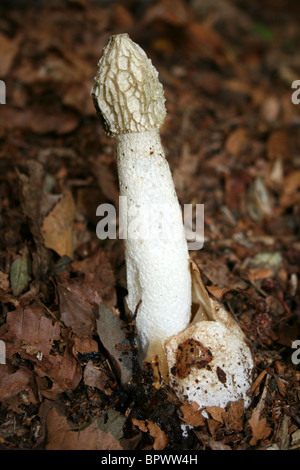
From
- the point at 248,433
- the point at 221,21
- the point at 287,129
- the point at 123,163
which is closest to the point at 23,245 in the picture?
the point at 123,163

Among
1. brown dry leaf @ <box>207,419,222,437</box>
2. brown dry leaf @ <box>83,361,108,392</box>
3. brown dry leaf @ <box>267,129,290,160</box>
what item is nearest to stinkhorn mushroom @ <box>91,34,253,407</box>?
brown dry leaf @ <box>207,419,222,437</box>

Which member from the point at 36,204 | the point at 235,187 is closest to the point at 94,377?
the point at 36,204

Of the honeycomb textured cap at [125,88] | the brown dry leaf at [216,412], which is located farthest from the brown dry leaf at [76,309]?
the honeycomb textured cap at [125,88]

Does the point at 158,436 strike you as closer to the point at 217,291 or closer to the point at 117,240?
the point at 217,291

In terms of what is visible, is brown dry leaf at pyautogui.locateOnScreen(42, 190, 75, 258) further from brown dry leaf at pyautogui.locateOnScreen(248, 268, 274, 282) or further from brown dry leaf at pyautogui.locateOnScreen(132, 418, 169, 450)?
brown dry leaf at pyautogui.locateOnScreen(248, 268, 274, 282)

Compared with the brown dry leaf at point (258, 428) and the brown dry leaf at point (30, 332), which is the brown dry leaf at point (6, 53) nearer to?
the brown dry leaf at point (30, 332)

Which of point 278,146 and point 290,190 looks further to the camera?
point 278,146

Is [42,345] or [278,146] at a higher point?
[278,146]
